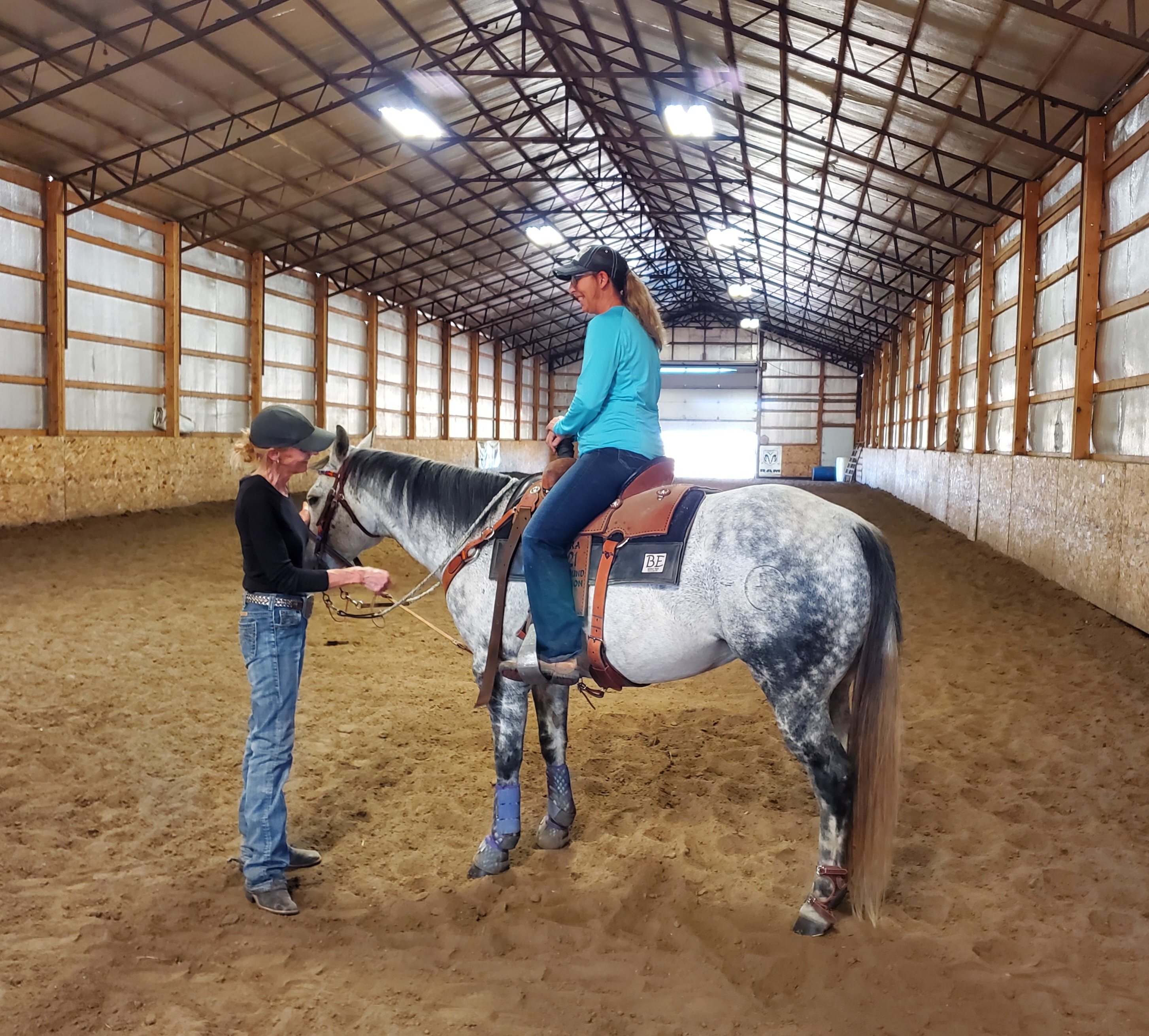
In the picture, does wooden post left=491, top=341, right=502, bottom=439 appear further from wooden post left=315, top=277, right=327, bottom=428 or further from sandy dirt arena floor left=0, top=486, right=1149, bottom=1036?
sandy dirt arena floor left=0, top=486, right=1149, bottom=1036

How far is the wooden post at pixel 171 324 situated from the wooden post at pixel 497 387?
17769 millimetres

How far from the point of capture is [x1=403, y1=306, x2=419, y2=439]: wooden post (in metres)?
24.9

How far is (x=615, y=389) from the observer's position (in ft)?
11.1

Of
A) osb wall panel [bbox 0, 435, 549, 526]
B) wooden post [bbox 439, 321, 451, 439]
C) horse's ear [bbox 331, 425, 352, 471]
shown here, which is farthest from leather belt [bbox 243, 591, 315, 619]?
wooden post [bbox 439, 321, 451, 439]

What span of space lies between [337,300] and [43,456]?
10645mm

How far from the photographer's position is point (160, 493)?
14.1 metres

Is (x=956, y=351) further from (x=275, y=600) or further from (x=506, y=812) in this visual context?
(x=275, y=600)

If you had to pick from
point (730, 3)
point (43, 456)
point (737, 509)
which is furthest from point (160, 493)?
point (737, 509)

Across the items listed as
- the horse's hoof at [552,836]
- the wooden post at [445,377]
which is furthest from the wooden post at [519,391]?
the horse's hoof at [552,836]

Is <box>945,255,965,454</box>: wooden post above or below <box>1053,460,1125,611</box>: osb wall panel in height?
above

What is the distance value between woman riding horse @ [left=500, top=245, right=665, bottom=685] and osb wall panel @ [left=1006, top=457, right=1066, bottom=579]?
7256mm

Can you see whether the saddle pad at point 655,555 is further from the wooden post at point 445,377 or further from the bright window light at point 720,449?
the bright window light at point 720,449

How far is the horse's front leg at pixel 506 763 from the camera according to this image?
143 inches

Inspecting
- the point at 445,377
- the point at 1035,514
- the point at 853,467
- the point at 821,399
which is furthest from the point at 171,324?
the point at 821,399
